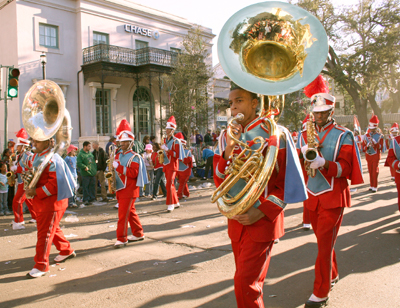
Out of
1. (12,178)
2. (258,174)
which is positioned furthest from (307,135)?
(12,178)

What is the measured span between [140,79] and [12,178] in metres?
14.6

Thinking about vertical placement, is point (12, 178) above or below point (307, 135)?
below

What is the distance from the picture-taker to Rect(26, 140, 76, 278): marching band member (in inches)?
194

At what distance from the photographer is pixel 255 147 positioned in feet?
9.10

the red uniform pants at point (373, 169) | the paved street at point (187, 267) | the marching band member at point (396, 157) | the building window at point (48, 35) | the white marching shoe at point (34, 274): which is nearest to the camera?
the paved street at point (187, 267)

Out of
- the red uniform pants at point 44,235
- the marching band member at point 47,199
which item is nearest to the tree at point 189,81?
the marching band member at point 47,199

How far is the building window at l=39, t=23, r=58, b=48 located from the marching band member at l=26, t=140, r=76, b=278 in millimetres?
16207

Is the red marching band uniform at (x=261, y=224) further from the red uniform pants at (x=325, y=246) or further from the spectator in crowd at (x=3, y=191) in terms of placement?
the spectator in crowd at (x=3, y=191)

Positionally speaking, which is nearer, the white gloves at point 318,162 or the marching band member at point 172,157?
the white gloves at point 318,162

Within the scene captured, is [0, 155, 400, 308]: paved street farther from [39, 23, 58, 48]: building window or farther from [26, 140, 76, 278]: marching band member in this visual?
[39, 23, 58, 48]: building window

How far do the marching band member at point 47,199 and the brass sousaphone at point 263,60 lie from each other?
3193 millimetres

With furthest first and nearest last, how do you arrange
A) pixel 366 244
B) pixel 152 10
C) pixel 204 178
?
1. pixel 152 10
2. pixel 204 178
3. pixel 366 244

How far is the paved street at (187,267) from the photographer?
4.05 metres

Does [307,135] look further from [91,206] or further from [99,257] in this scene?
[91,206]
